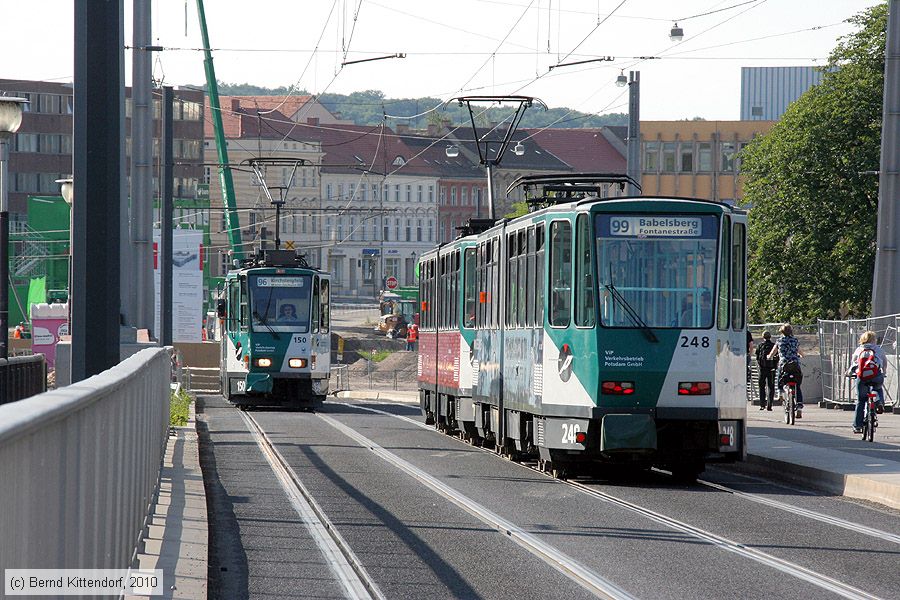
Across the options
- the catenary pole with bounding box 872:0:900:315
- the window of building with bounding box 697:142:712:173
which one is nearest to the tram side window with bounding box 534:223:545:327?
the catenary pole with bounding box 872:0:900:315

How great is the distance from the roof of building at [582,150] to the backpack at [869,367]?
124920mm

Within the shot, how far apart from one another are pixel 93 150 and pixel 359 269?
432 ft

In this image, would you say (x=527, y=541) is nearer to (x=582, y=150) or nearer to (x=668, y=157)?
(x=668, y=157)

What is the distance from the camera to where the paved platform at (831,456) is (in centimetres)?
1616

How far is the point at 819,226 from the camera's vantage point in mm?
58281

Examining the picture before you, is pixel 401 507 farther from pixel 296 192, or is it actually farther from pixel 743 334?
pixel 296 192

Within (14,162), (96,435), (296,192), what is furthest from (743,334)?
(296,192)

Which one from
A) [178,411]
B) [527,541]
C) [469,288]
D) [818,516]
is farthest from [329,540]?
[178,411]

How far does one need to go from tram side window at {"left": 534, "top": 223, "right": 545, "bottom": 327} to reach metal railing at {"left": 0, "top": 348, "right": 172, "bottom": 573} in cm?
948

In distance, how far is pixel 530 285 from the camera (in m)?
19.5

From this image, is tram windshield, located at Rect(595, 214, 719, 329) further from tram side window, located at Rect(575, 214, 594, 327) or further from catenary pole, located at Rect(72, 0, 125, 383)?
catenary pole, located at Rect(72, 0, 125, 383)

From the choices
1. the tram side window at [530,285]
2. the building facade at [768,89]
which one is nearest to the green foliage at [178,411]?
the tram side window at [530,285]

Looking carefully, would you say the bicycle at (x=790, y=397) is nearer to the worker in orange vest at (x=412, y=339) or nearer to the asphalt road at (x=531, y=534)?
the asphalt road at (x=531, y=534)

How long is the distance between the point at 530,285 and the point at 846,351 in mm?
Result: 17244
